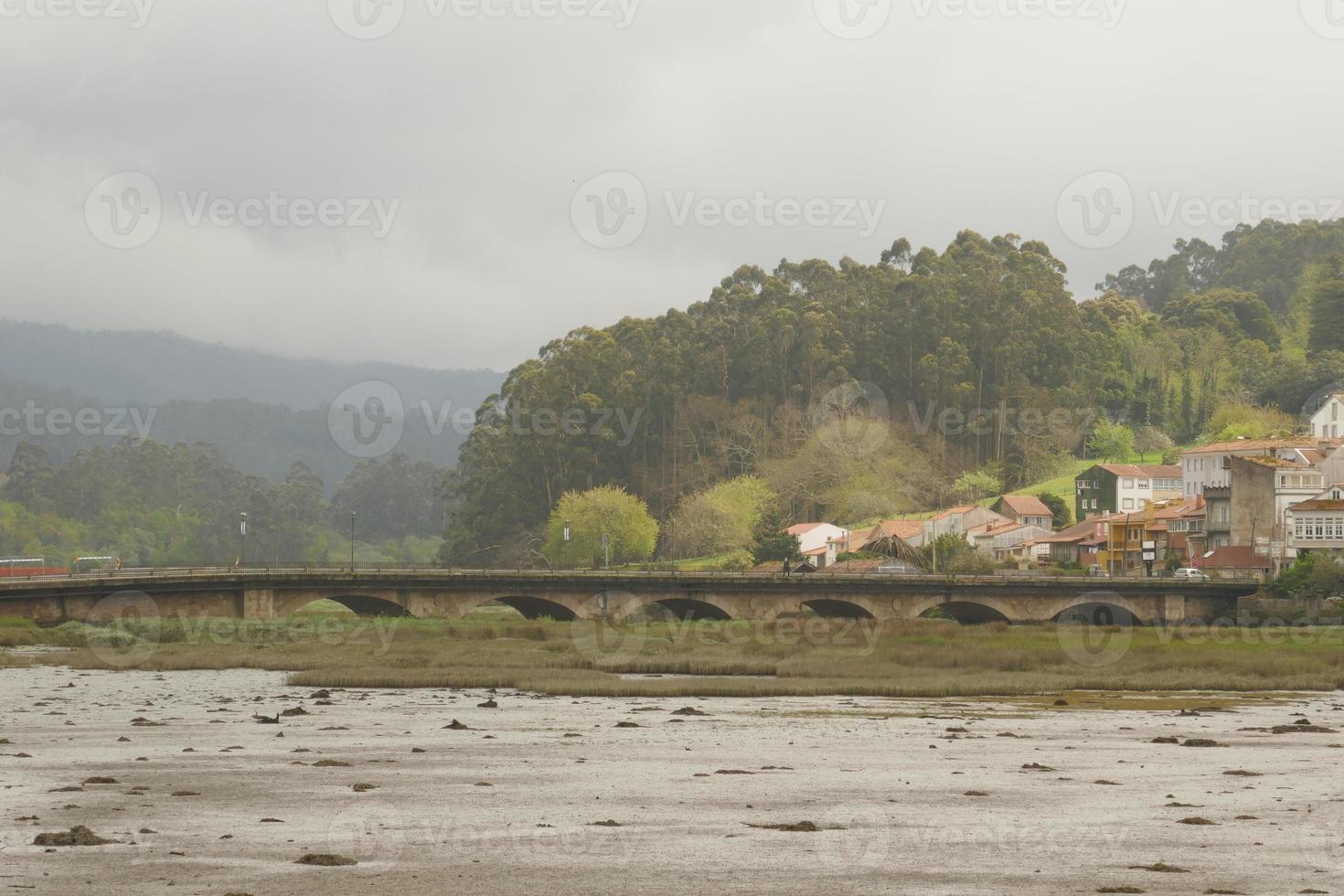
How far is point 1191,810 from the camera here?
23516mm

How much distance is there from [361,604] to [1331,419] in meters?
98.1

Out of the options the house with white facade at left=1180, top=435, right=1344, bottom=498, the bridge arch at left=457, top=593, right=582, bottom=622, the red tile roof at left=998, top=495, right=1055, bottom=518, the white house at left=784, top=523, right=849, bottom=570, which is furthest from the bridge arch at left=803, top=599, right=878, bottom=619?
the red tile roof at left=998, top=495, right=1055, bottom=518

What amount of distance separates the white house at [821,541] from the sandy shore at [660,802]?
333 feet

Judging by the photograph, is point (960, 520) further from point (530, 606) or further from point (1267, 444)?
point (530, 606)

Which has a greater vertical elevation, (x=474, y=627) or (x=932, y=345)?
(x=932, y=345)

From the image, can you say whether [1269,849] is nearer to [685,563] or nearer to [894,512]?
[685,563]

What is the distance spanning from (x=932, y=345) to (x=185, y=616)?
100744mm

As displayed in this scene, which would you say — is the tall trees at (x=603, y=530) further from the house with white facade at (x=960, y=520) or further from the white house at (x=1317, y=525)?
the white house at (x=1317, y=525)

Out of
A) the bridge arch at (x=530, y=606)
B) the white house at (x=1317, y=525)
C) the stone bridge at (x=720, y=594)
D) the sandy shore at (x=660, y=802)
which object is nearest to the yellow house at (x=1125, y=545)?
the white house at (x=1317, y=525)

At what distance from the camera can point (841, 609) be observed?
107m

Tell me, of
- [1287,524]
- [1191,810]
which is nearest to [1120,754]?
[1191,810]

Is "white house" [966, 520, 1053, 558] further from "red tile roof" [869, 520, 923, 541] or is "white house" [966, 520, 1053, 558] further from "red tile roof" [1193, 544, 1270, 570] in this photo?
"red tile roof" [1193, 544, 1270, 570]

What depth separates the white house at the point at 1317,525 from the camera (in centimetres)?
10831

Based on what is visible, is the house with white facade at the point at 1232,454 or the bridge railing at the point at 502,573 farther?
the house with white facade at the point at 1232,454
